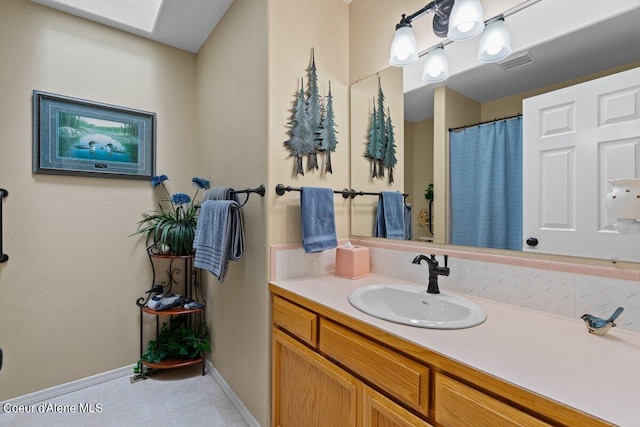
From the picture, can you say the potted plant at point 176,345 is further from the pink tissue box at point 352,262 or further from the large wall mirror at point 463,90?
the large wall mirror at point 463,90

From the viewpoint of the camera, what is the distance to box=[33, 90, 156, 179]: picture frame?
1.86m

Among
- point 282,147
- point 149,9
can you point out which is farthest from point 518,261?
point 149,9

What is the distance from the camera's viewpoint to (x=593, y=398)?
568 millimetres

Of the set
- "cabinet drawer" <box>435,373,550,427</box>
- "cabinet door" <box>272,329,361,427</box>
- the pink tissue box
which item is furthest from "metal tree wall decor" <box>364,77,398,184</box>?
"cabinet drawer" <box>435,373,550,427</box>

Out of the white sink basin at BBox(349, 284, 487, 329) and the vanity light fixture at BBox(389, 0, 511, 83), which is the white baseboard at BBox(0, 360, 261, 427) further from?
the vanity light fixture at BBox(389, 0, 511, 83)

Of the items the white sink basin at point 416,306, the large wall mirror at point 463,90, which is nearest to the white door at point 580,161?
the large wall mirror at point 463,90

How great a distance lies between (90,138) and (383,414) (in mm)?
2373

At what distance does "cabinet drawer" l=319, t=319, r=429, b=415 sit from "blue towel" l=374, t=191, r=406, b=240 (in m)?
Answer: 0.69

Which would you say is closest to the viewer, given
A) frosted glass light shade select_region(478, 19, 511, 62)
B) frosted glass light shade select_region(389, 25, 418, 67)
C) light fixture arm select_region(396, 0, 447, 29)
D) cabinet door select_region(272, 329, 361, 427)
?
cabinet door select_region(272, 329, 361, 427)

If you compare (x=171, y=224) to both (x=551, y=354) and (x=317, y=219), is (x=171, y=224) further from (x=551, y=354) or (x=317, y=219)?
(x=551, y=354)

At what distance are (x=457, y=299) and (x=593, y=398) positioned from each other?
0.59m

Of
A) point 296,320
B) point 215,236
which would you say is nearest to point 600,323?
point 296,320

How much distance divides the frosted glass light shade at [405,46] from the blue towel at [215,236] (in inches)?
45.6

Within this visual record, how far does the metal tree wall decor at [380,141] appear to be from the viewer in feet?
5.56
